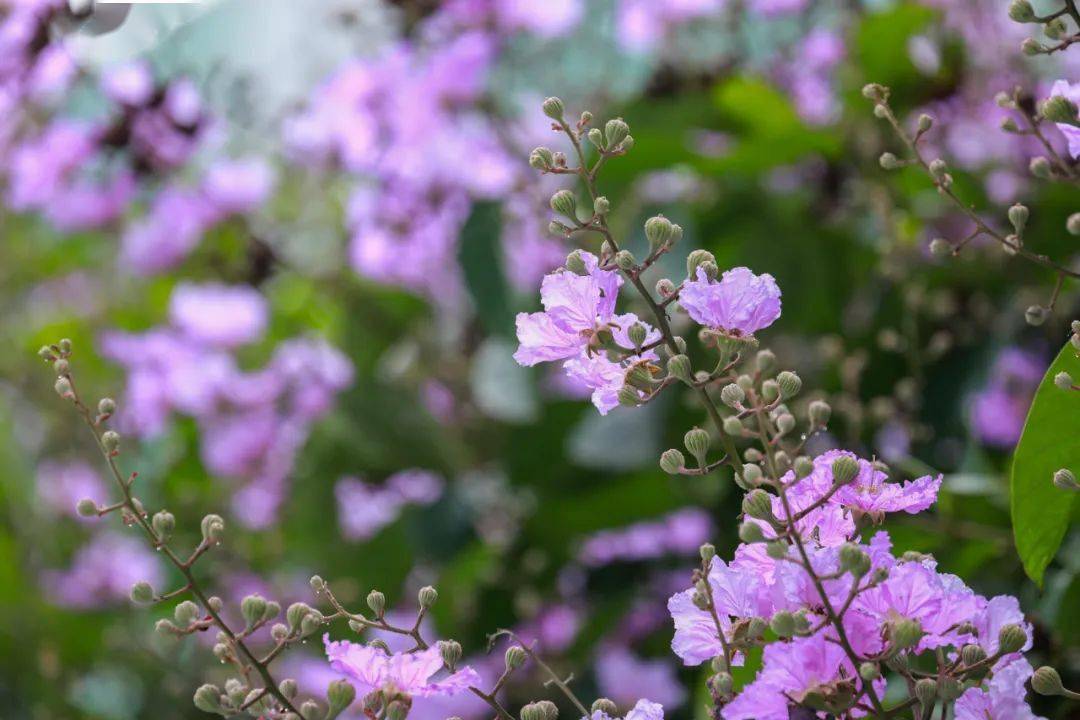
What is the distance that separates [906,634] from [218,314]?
91 cm

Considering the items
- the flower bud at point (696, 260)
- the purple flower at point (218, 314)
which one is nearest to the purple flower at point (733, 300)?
the flower bud at point (696, 260)

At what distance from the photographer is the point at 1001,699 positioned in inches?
10.5

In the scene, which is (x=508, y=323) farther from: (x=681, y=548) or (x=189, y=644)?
(x=189, y=644)

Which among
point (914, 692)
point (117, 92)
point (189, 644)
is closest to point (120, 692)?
point (189, 644)

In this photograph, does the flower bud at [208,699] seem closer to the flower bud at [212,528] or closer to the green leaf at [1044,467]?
the flower bud at [212,528]

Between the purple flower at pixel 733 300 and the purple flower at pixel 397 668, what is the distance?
0.10 m

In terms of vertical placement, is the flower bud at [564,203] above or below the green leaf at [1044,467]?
above

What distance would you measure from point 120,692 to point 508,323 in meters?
0.42

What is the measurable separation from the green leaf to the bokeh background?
15cm

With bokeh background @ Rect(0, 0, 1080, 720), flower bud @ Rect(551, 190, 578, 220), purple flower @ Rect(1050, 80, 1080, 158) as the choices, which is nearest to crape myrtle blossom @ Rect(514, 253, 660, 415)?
flower bud @ Rect(551, 190, 578, 220)

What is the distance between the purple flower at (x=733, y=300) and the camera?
27 centimetres

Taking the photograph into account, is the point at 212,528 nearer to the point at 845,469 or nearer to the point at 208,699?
the point at 208,699

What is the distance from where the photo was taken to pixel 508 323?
0.80 meters

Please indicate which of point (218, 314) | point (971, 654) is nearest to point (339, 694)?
point (971, 654)
